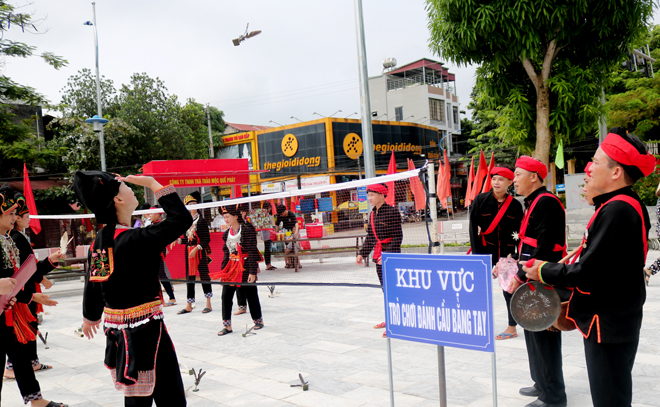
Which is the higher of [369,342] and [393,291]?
[393,291]

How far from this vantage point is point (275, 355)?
601 cm

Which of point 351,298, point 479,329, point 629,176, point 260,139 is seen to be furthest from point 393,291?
point 260,139

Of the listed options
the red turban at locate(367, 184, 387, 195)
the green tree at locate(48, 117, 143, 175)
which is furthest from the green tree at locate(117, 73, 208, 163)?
the red turban at locate(367, 184, 387, 195)

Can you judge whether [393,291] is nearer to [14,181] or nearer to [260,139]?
[14,181]

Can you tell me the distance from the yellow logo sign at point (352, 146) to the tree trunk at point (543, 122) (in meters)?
23.7

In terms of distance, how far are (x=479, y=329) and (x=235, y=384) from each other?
3.04 metres

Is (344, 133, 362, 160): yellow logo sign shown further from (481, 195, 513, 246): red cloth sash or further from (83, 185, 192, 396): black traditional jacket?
(83, 185, 192, 396): black traditional jacket

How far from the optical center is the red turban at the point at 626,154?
2.58 metres

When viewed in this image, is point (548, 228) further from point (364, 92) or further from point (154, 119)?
point (154, 119)

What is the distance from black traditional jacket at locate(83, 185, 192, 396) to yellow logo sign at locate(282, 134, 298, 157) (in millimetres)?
35813

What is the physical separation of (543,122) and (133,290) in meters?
13.9

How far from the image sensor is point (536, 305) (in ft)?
9.83

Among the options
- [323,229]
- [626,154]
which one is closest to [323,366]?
[626,154]

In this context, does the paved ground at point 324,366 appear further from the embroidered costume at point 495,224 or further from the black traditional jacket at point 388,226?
the black traditional jacket at point 388,226
